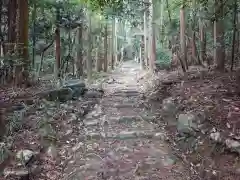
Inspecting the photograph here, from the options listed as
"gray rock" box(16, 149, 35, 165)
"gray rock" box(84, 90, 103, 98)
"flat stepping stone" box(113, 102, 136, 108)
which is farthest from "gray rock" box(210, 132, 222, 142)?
"gray rock" box(84, 90, 103, 98)

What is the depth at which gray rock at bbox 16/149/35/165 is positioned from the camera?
19.4ft

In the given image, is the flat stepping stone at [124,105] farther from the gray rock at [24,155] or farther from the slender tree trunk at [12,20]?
the gray rock at [24,155]

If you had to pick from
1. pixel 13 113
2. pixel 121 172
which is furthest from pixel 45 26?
pixel 121 172

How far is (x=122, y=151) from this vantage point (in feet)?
22.7

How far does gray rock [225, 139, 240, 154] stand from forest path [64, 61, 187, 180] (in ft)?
2.94

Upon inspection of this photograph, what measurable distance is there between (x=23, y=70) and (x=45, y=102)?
5.38 ft

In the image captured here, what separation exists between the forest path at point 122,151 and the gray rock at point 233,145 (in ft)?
2.94

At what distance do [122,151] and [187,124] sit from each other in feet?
5.02

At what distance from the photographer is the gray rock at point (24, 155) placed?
5912mm

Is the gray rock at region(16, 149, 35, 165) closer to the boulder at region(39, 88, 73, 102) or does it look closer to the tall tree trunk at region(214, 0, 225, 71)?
the boulder at region(39, 88, 73, 102)

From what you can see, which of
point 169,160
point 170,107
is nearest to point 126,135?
point 169,160

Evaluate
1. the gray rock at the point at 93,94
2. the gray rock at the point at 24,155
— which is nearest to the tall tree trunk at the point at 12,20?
the gray rock at the point at 93,94

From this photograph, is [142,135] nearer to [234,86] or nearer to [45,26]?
[234,86]

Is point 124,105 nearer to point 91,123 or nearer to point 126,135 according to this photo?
point 91,123
